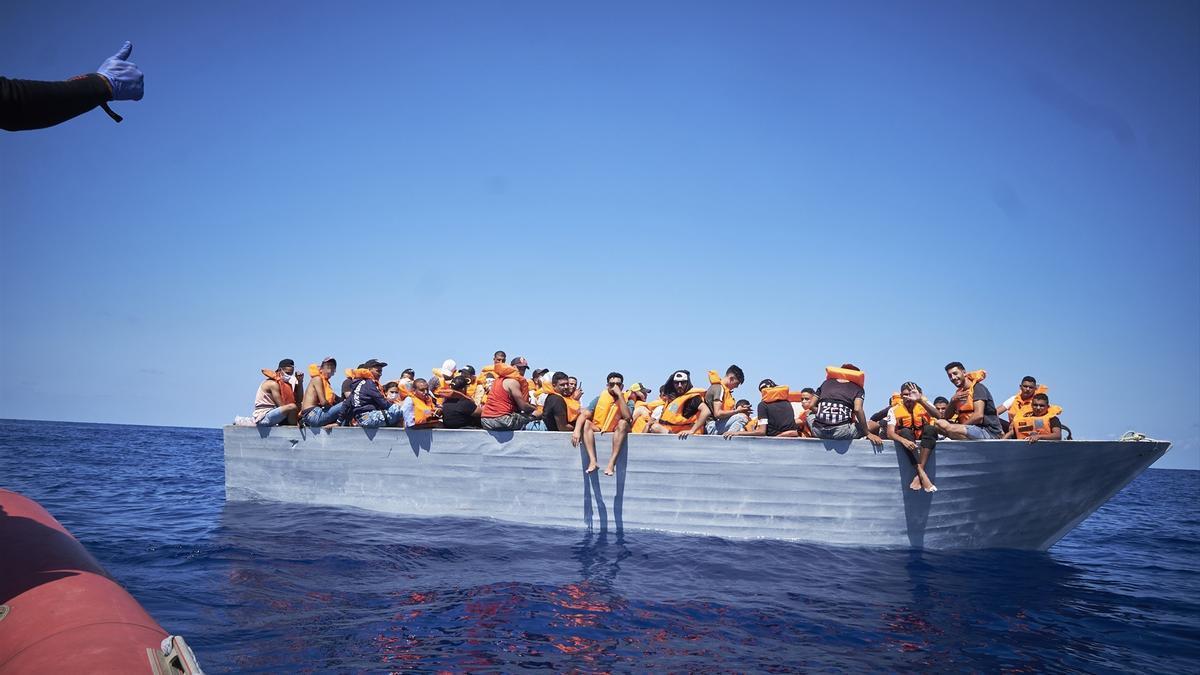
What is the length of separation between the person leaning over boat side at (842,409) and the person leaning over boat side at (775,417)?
1.95 ft

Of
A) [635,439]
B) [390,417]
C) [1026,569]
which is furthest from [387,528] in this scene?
[1026,569]

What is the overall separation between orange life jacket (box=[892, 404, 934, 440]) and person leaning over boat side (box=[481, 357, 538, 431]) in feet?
20.3

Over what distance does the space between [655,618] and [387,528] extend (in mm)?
6262

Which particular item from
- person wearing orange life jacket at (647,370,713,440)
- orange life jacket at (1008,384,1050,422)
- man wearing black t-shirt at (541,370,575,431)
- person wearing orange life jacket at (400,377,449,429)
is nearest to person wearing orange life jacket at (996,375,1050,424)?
orange life jacket at (1008,384,1050,422)

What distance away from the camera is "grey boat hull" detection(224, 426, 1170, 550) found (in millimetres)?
10352

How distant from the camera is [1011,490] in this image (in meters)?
10.7

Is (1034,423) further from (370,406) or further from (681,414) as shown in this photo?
(370,406)

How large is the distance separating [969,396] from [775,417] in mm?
3162

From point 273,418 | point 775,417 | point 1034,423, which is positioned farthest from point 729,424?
point 273,418

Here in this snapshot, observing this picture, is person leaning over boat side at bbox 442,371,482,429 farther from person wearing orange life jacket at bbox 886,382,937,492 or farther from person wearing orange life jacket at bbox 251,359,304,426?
person wearing orange life jacket at bbox 886,382,937,492

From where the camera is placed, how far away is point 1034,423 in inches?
432

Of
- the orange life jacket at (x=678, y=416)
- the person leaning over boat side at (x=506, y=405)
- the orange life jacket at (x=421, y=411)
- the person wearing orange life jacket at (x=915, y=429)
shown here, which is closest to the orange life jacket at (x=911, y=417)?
the person wearing orange life jacket at (x=915, y=429)

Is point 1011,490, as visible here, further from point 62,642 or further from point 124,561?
point 124,561

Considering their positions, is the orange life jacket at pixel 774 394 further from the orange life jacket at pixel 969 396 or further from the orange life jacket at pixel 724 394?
the orange life jacket at pixel 969 396
